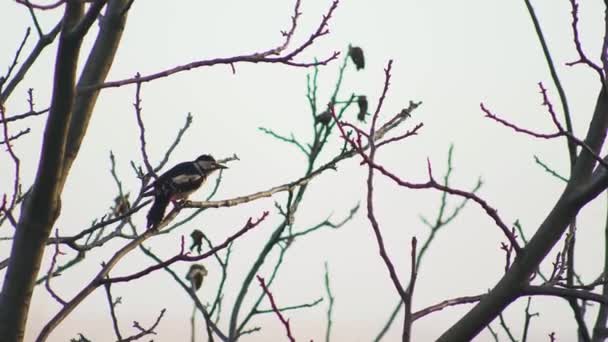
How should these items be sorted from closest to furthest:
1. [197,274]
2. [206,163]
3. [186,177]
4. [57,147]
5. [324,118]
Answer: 1. [57,147]
2. [197,274]
3. [324,118]
4. [186,177]
5. [206,163]

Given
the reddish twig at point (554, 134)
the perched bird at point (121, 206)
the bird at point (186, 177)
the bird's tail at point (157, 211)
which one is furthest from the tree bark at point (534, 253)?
the bird at point (186, 177)

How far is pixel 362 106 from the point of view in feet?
21.0

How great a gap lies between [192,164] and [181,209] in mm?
3778

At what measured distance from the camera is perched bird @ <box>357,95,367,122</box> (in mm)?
6297

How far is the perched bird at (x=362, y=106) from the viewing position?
6.30 metres

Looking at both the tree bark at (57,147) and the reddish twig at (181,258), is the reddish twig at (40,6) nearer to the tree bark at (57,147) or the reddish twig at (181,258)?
the tree bark at (57,147)

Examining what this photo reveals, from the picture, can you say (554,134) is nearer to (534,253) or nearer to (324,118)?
(534,253)

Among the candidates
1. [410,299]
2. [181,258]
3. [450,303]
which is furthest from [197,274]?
[410,299]

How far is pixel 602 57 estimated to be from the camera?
10.8 ft

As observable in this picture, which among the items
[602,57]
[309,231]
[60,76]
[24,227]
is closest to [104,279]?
[24,227]

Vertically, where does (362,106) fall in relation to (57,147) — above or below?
above

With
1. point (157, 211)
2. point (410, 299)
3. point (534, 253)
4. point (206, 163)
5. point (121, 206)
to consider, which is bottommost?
point (410, 299)

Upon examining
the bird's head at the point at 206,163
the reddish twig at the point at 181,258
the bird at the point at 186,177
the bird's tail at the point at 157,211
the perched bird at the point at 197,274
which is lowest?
the reddish twig at the point at 181,258

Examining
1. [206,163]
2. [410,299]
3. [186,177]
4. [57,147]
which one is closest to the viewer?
[410,299]
